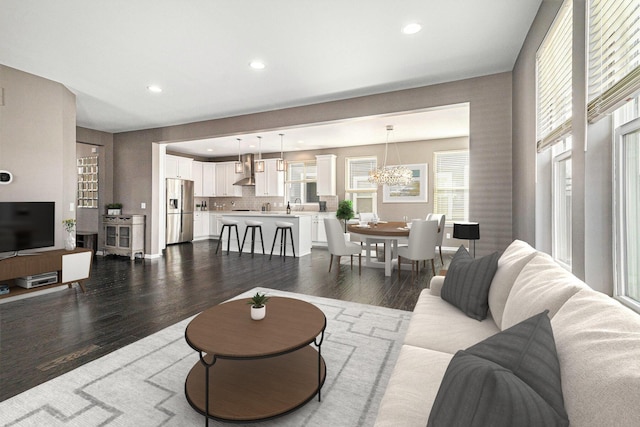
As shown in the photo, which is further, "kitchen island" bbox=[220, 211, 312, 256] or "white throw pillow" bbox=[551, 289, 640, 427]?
"kitchen island" bbox=[220, 211, 312, 256]

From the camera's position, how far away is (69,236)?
4070 millimetres

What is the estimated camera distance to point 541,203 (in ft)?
8.79

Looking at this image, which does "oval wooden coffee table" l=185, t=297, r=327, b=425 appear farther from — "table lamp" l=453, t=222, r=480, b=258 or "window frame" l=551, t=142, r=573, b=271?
"table lamp" l=453, t=222, r=480, b=258

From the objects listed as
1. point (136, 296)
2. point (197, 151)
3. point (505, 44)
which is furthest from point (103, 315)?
point (197, 151)

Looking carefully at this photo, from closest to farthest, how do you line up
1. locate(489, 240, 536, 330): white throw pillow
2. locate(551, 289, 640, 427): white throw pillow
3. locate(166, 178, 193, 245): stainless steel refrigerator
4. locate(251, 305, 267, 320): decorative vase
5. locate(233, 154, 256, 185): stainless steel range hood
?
locate(551, 289, 640, 427): white throw pillow → locate(489, 240, 536, 330): white throw pillow → locate(251, 305, 267, 320): decorative vase → locate(166, 178, 193, 245): stainless steel refrigerator → locate(233, 154, 256, 185): stainless steel range hood

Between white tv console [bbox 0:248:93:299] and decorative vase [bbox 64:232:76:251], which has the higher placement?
decorative vase [bbox 64:232:76:251]

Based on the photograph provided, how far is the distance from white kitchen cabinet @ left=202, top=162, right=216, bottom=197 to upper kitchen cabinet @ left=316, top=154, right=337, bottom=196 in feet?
11.9

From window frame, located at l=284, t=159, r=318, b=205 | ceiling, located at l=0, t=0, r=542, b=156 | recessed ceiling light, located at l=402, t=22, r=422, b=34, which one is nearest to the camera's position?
ceiling, located at l=0, t=0, r=542, b=156

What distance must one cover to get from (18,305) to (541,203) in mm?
5515

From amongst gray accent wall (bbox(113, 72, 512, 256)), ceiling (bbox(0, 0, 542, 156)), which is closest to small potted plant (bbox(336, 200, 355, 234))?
gray accent wall (bbox(113, 72, 512, 256))

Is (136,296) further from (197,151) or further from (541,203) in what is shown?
(197,151)

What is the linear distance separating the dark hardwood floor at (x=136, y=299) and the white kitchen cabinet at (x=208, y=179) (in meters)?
3.66

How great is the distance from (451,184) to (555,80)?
5.16m

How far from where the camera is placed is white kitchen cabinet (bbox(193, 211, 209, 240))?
9062 millimetres
